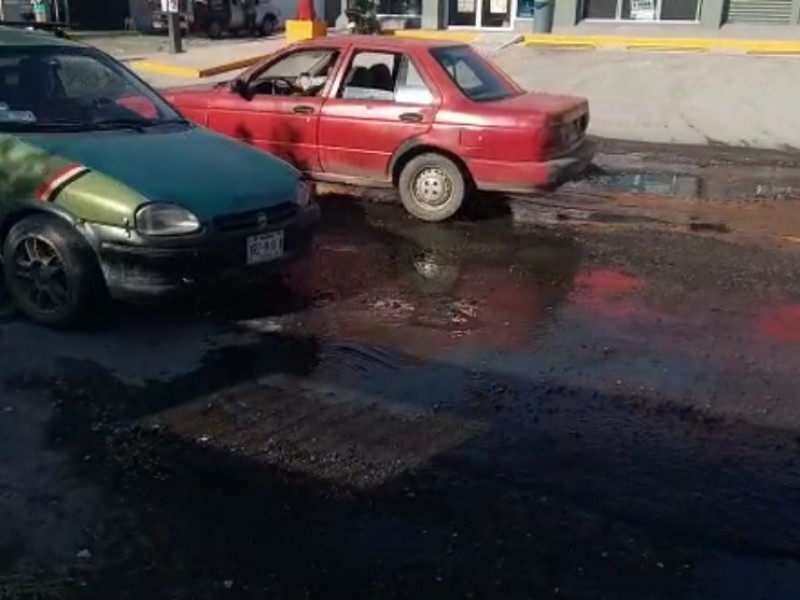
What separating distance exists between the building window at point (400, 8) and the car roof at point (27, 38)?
761 inches

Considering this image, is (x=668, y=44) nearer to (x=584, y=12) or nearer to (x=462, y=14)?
(x=584, y=12)

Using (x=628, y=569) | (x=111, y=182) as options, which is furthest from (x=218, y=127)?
(x=628, y=569)

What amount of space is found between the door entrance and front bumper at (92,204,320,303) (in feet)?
66.8

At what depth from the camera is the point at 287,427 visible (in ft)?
15.4

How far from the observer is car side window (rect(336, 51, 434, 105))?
8.70 meters

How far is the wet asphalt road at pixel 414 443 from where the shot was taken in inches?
141

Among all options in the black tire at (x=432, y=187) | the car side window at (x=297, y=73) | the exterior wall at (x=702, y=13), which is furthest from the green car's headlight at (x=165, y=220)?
the exterior wall at (x=702, y=13)

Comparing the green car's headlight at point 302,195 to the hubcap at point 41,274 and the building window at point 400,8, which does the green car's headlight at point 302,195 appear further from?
the building window at point 400,8

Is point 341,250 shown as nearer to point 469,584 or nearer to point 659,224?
point 659,224

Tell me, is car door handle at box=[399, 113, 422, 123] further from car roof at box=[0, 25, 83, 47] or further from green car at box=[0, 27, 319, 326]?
car roof at box=[0, 25, 83, 47]

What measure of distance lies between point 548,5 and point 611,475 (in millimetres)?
20793

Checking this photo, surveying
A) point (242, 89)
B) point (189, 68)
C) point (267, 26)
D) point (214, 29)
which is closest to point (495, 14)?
point (189, 68)

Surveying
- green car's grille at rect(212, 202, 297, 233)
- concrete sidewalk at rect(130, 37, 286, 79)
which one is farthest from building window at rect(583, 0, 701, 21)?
green car's grille at rect(212, 202, 297, 233)

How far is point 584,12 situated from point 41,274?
2001 centimetres
